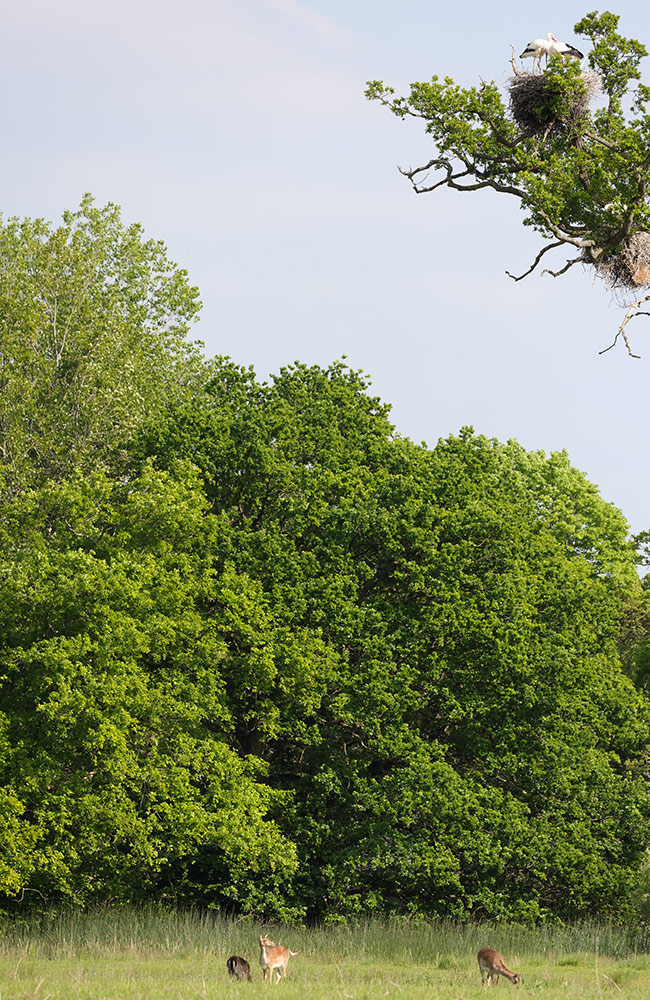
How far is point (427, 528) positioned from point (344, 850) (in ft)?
28.2

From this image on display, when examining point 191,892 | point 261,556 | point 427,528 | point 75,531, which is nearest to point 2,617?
point 75,531

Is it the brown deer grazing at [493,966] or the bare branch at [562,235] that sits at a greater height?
the bare branch at [562,235]

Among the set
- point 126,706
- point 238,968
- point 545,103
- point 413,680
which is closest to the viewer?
point 238,968

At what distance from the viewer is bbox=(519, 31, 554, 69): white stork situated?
18297mm

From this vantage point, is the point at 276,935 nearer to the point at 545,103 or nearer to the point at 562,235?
the point at 562,235

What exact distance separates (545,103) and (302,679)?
15.7m

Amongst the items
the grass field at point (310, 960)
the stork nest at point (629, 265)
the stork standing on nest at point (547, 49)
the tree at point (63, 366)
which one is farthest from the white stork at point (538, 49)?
the tree at point (63, 366)

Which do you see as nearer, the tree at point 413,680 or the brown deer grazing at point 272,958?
the brown deer grazing at point 272,958

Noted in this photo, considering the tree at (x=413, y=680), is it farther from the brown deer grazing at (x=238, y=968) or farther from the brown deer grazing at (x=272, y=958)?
the brown deer grazing at (x=238, y=968)

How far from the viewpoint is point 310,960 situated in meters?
22.5

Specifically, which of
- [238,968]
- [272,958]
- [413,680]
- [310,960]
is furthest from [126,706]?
[272,958]

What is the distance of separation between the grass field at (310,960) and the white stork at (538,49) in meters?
13.6

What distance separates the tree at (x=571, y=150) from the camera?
17.6 metres

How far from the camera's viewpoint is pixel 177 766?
90.4ft
